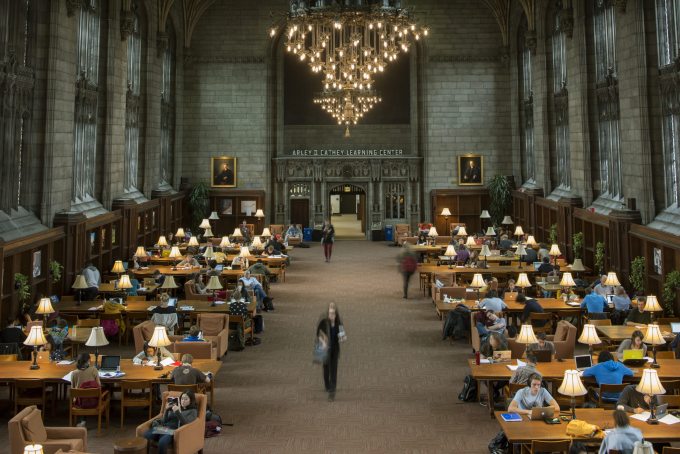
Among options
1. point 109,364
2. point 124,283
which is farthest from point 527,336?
point 124,283

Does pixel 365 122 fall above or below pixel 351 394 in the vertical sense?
above

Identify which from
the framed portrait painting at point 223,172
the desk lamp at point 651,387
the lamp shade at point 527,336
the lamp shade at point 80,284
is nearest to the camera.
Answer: the desk lamp at point 651,387

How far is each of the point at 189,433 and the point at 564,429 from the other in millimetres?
4872

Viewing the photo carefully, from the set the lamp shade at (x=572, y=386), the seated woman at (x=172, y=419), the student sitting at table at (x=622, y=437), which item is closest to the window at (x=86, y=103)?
the seated woman at (x=172, y=419)

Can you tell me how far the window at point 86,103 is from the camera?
2284 cm

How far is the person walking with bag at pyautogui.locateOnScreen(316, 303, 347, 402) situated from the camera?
1254 centimetres

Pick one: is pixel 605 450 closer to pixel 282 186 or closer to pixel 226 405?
pixel 226 405

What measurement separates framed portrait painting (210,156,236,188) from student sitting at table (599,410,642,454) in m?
30.9

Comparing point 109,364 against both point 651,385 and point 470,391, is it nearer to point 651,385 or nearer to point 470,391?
point 470,391

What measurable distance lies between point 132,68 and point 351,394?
2021 centimetres

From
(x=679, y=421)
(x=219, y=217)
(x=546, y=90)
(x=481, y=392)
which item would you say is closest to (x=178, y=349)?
(x=481, y=392)

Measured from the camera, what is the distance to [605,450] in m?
8.25

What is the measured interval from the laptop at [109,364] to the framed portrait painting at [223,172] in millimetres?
25993

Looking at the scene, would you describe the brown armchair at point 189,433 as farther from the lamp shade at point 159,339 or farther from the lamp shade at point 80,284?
the lamp shade at point 80,284
